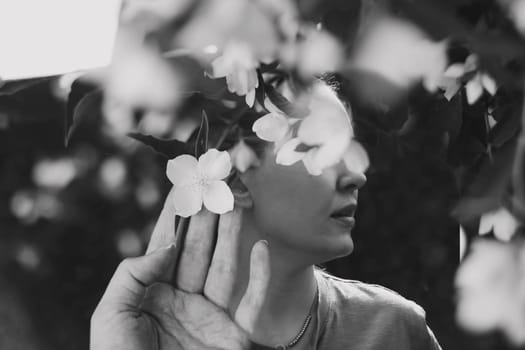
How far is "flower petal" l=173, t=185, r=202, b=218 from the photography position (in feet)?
3.24

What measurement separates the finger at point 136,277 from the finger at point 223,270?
79 mm

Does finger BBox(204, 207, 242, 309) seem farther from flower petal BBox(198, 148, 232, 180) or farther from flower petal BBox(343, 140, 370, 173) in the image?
flower petal BBox(343, 140, 370, 173)

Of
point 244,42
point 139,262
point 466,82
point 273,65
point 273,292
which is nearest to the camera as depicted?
point 244,42

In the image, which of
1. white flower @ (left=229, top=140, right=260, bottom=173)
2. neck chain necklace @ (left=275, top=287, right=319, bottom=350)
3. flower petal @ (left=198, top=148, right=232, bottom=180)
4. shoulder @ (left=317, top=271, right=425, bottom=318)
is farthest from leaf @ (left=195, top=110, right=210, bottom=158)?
shoulder @ (left=317, top=271, right=425, bottom=318)

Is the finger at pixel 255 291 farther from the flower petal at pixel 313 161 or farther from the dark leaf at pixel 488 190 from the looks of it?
the dark leaf at pixel 488 190

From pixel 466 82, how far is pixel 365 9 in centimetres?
38

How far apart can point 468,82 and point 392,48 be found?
39cm

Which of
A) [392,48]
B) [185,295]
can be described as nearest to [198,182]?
[185,295]

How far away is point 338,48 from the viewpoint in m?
0.53

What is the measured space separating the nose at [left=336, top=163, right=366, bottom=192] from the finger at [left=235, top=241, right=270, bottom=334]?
257mm

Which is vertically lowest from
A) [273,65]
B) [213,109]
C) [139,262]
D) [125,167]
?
[125,167]

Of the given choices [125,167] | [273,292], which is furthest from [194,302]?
[125,167]

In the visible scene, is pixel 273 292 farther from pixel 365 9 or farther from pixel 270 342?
pixel 365 9

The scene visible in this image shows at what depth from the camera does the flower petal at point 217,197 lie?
3.32 ft
